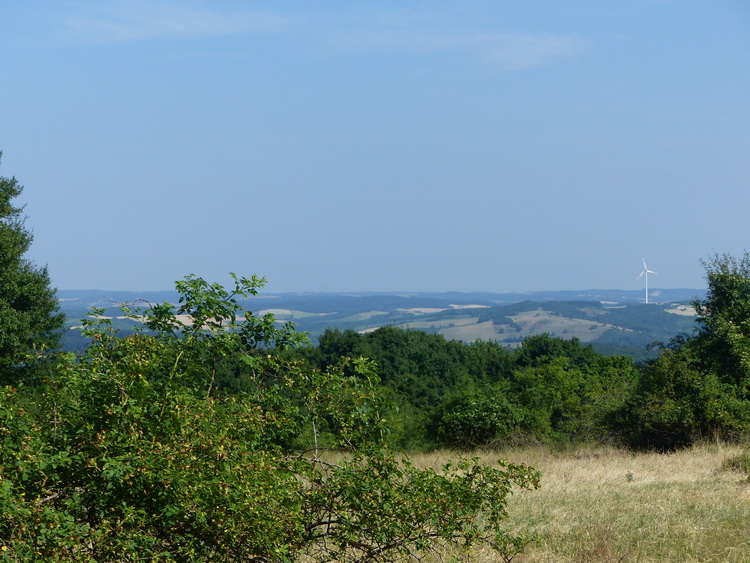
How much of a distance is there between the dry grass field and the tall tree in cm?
2171

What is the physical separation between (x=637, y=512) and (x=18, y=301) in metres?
31.2

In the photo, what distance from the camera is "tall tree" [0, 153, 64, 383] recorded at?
3098 cm

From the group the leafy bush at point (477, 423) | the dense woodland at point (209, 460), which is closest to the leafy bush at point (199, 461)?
the dense woodland at point (209, 460)

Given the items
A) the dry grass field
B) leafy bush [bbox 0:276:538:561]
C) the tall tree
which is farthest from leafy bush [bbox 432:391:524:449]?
leafy bush [bbox 0:276:538:561]

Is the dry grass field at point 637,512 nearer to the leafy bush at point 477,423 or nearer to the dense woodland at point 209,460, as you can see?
the dense woodland at point 209,460

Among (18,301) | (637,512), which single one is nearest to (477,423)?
(637,512)

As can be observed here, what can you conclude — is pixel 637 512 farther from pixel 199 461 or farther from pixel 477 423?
pixel 477 423

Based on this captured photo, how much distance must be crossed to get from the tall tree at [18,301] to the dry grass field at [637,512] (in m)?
21.7

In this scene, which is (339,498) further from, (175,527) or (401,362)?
(401,362)

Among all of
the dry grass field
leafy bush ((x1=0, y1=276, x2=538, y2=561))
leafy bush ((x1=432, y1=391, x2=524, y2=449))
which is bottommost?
leafy bush ((x1=432, y1=391, x2=524, y2=449))

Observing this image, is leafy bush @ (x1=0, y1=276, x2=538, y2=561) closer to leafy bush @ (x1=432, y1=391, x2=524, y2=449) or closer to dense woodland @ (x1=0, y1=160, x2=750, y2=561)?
dense woodland @ (x1=0, y1=160, x2=750, y2=561)

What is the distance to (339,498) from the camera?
707 centimetres

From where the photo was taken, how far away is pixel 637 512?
1169cm

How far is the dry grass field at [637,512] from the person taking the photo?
372 inches
